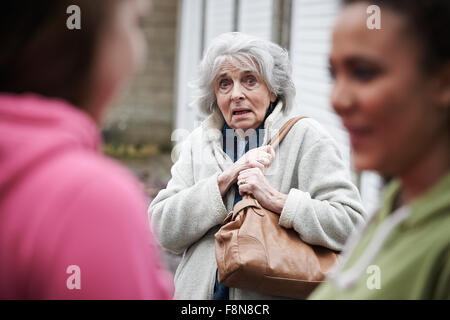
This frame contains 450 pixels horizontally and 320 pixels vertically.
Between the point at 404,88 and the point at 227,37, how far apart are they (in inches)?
68.8

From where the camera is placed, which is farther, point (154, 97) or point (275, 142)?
point (154, 97)

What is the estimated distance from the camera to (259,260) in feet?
7.16

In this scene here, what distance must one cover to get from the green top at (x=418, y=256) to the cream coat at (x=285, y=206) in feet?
3.98

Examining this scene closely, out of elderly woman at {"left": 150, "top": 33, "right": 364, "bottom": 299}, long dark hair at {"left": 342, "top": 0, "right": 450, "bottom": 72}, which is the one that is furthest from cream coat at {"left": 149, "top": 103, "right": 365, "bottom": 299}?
long dark hair at {"left": 342, "top": 0, "right": 450, "bottom": 72}

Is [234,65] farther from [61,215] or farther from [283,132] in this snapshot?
[61,215]

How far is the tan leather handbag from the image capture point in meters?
2.18

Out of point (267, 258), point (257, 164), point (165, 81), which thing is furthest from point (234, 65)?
point (165, 81)

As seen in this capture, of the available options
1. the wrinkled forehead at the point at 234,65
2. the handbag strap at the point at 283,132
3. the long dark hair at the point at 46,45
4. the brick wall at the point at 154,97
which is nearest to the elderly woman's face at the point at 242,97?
the wrinkled forehead at the point at 234,65

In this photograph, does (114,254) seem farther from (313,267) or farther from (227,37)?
(227,37)

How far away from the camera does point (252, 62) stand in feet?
8.57

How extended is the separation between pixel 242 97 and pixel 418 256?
167 cm

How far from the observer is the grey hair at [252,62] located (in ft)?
8.57
